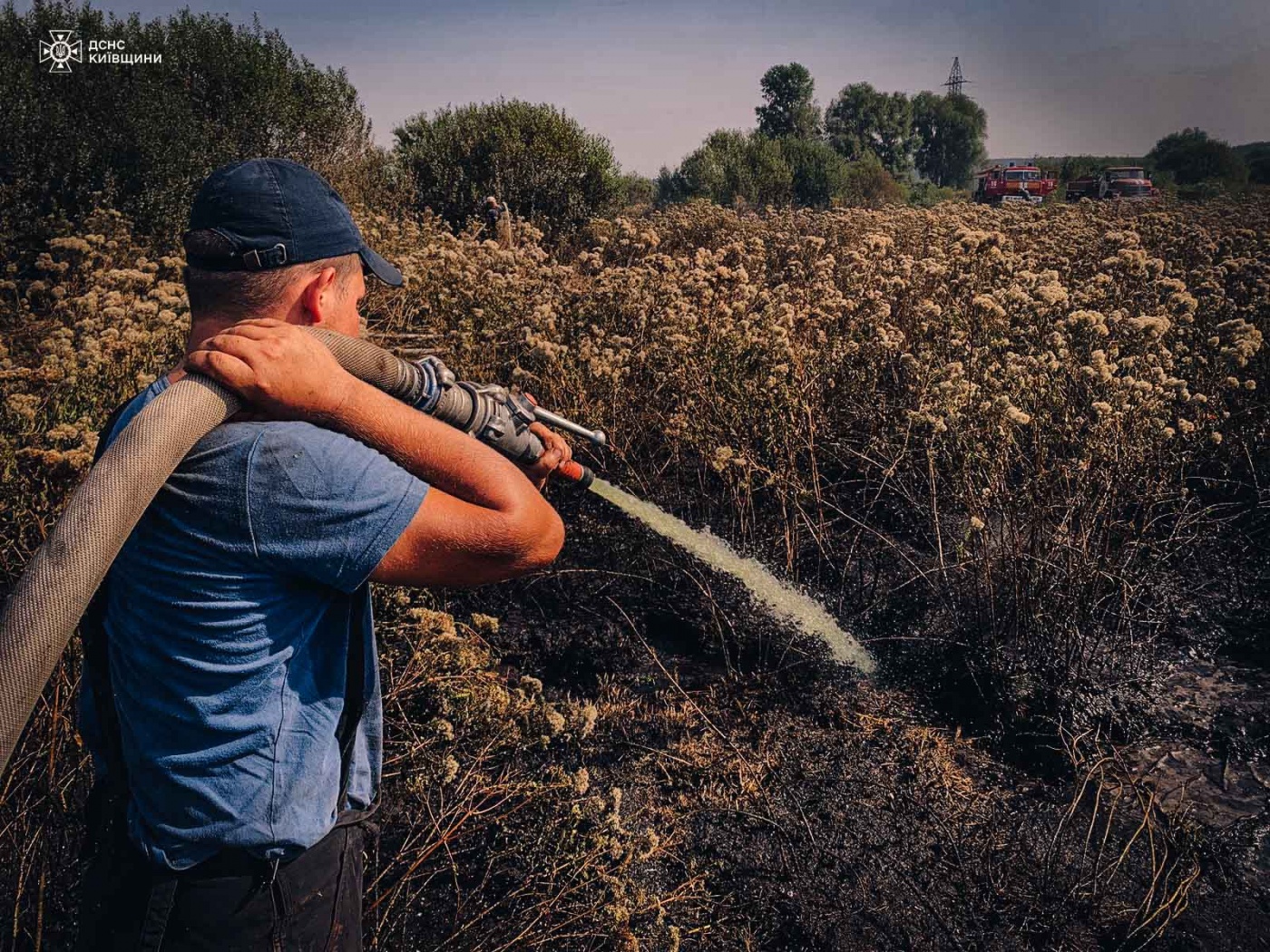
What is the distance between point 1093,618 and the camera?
4070mm

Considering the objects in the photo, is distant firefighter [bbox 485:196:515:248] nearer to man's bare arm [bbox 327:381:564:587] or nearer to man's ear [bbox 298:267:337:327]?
man's ear [bbox 298:267:337:327]

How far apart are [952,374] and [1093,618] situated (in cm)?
133

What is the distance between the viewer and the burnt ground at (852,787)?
2.76 meters

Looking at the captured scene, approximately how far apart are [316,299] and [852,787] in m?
2.71

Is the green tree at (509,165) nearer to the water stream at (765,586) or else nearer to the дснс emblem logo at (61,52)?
the дснс emblem logo at (61,52)

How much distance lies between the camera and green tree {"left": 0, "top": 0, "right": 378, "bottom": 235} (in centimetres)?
987

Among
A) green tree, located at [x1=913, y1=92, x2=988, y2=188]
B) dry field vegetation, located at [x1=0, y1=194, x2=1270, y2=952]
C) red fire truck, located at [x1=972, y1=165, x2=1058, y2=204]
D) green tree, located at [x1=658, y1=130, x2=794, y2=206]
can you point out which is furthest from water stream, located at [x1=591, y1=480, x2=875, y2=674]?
green tree, located at [x1=913, y1=92, x2=988, y2=188]

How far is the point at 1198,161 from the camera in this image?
3403 centimetres

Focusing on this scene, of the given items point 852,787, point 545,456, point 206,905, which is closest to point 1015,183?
point 852,787

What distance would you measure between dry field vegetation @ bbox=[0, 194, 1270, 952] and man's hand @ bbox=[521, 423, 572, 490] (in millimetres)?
1233

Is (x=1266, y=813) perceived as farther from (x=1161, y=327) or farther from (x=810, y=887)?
(x=1161, y=327)

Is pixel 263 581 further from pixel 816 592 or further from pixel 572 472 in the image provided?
pixel 816 592

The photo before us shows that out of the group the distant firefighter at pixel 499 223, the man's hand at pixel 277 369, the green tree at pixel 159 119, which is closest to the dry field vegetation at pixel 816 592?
the man's hand at pixel 277 369

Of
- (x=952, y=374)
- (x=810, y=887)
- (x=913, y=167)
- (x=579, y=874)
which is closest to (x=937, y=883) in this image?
(x=810, y=887)
